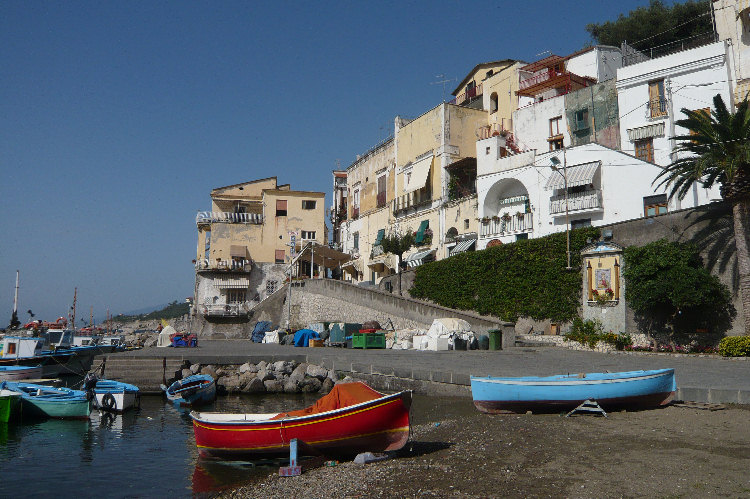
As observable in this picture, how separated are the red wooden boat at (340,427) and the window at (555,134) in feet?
95.4

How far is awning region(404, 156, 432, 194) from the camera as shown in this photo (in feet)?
138

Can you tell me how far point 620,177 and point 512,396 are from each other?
21.3 metres

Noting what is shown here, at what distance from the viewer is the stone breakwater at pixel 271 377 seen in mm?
20578

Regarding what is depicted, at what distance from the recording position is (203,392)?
18.7 metres

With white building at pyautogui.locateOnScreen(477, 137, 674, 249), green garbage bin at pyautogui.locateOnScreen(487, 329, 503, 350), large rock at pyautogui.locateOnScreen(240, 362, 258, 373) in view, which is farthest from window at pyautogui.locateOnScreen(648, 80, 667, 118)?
large rock at pyautogui.locateOnScreen(240, 362, 258, 373)

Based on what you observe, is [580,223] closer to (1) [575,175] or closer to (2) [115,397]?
(1) [575,175]

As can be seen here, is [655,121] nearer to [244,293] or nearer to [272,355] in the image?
[272,355]

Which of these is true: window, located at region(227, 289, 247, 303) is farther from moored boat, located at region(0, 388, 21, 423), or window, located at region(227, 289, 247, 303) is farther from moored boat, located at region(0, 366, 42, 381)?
moored boat, located at region(0, 388, 21, 423)

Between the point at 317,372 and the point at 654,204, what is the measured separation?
1929 centimetres

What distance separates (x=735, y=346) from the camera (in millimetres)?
19016

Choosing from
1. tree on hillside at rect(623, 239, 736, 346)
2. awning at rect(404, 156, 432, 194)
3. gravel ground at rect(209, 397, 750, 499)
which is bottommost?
gravel ground at rect(209, 397, 750, 499)

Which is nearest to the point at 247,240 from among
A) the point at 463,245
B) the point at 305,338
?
the point at 305,338

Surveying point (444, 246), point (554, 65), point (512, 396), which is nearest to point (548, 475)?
point (512, 396)

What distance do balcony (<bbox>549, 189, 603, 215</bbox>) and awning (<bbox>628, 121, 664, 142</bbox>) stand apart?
3874mm
